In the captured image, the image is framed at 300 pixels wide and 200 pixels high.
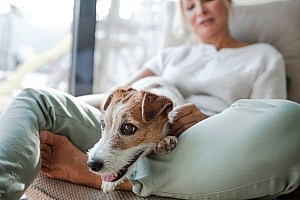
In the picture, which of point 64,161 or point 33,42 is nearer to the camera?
point 64,161

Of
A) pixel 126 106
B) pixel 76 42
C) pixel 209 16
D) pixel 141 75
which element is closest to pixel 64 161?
pixel 126 106

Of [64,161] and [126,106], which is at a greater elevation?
[126,106]

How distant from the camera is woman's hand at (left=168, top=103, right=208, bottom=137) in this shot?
1119 mm

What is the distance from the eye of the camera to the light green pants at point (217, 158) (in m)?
0.89

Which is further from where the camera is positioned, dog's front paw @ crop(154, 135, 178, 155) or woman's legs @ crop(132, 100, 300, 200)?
dog's front paw @ crop(154, 135, 178, 155)

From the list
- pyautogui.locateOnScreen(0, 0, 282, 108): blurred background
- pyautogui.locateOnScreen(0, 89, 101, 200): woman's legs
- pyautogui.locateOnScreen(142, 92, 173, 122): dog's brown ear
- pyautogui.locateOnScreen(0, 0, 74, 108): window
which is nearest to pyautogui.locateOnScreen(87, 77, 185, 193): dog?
pyautogui.locateOnScreen(142, 92, 173, 122): dog's brown ear

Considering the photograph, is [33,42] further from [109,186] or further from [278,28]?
[109,186]

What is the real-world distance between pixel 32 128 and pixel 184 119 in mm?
413

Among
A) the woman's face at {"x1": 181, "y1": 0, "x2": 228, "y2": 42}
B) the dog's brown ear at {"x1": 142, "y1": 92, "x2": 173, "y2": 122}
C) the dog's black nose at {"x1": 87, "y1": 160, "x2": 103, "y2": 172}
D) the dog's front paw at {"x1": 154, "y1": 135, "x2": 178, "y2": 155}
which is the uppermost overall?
the woman's face at {"x1": 181, "y1": 0, "x2": 228, "y2": 42}

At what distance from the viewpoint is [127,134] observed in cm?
98

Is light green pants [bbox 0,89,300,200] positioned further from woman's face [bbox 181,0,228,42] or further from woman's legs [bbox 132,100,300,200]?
woman's face [bbox 181,0,228,42]

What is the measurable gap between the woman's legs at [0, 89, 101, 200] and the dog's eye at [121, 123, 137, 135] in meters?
0.21

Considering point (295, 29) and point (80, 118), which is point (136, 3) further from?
point (80, 118)

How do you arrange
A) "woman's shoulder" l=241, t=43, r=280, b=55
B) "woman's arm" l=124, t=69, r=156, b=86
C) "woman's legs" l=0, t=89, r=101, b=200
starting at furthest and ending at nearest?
"woman's arm" l=124, t=69, r=156, b=86 < "woman's shoulder" l=241, t=43, r=280, b=55 < "woman's legs" l=0, t=89, r=101, b=200
